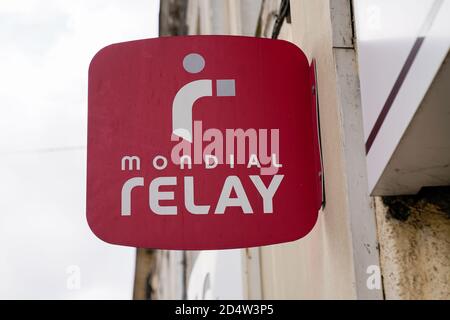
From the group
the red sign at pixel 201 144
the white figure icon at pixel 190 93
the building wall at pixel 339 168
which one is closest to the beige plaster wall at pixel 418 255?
the building wall at pixel 339 168

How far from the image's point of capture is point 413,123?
1796mm

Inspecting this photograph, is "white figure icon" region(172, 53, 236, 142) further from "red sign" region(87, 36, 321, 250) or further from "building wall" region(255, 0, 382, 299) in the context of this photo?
"building wall" region(255, 0, 382, 299)

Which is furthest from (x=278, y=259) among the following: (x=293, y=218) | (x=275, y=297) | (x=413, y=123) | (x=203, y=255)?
(x=203, y=255)

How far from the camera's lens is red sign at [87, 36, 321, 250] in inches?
91.3

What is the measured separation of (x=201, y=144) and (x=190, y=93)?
171mm

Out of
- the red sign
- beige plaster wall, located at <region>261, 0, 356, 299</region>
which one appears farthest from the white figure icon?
beige plaster wall, located at <region>261, 0, 356, 299</region>

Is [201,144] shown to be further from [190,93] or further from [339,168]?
[339,168]

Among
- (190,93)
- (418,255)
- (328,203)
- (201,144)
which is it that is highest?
(190,93)

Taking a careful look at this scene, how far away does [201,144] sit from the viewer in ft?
7.78

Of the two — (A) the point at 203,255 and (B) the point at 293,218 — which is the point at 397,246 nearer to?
(B) the point at 293,218

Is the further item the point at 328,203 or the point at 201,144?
the point at 328,203

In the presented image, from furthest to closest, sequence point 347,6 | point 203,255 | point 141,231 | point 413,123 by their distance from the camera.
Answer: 1. point 203,255
2. point 347,6
3. point 141,231
4. point 413,123

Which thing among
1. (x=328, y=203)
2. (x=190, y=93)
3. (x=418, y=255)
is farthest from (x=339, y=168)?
(x=190, y=93)

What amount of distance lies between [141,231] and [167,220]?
85mm
